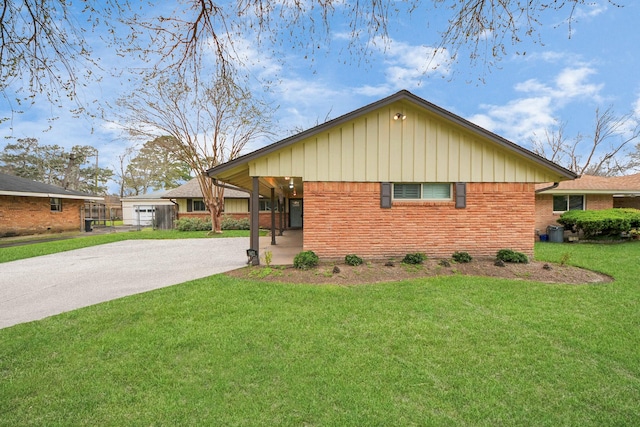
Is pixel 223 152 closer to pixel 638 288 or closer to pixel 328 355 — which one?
pixel 328 355

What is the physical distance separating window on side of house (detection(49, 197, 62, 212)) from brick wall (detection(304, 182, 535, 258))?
20856mm

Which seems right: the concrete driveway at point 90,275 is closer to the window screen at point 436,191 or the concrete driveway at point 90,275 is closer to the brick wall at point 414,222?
the brick wall at point 414,222

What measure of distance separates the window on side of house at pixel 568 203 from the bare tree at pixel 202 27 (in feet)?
49.0

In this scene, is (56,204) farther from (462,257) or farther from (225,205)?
(462,257)

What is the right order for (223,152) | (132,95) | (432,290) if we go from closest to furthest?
1. (432,290)
2. (132,95)
3. (223,152)

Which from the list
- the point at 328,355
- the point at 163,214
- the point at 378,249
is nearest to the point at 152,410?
the point at 328,355

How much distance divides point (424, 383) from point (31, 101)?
511cm

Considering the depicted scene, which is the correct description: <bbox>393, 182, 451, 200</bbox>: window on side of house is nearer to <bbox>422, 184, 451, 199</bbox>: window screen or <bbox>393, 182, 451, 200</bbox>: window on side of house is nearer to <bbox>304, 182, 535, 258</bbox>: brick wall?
<bbox>422, 184, 451, 199</bbox>: window screen

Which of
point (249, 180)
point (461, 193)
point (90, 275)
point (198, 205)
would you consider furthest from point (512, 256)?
point (198, 205)

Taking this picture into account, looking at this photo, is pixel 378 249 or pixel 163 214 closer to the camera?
pixel 378 249

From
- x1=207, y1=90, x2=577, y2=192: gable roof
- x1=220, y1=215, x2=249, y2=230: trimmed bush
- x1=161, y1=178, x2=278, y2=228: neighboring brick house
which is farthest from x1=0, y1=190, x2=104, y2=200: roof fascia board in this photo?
x1=207, y1=90, x2=577, y2=192: gable roof

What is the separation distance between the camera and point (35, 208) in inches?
701

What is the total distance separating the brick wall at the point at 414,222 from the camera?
26.0ft

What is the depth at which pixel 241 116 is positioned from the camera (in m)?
17.1
